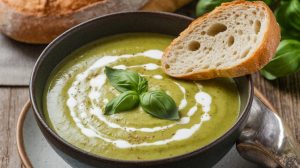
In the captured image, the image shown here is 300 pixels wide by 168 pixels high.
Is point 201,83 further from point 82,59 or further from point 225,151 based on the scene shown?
point 82,59

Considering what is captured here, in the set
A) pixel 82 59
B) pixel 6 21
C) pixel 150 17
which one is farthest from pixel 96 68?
pixel 6 21

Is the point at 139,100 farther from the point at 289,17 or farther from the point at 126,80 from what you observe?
the point at 289,17

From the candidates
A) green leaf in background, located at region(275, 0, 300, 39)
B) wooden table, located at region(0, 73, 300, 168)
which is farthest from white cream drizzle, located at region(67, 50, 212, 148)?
green leaf in background, located at region(275, 0, 300, 39)

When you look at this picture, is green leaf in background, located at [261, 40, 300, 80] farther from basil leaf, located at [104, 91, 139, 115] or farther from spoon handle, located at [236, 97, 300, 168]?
basil leaf, located at [104, 91, 139, 115]

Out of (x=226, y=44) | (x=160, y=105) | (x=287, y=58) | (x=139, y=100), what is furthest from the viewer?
(x=287, y=58)

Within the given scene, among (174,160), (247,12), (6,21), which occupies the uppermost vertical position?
(247,12)

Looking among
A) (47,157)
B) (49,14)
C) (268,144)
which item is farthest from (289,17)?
(47,157)
